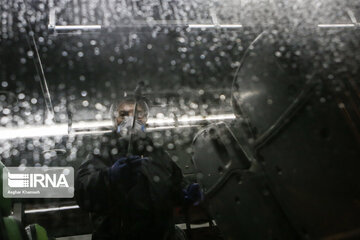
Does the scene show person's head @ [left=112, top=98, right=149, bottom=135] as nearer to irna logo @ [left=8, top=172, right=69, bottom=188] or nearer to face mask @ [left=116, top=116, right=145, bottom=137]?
face mask @ [left=116, top=116, right=145, bottom=137]

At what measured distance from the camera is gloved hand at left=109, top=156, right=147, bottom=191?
45.6 inches

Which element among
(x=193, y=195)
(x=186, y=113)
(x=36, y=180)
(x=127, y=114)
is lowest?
(x=36, y=180)

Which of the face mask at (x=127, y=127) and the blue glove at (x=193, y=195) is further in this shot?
the face mask at (x=127, y=127)

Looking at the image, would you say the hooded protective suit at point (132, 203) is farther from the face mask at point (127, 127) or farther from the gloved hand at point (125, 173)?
the face mask at point (127, 127)

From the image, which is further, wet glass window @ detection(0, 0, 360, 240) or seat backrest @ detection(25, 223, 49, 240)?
seat backrest @ detection(25, 223, 49, 240)

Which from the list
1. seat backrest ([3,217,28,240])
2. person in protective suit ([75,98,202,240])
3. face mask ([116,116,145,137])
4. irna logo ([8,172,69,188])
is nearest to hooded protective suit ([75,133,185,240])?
person in protective suit ([75,98,202,240])

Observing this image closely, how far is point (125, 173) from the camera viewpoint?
1.17 m

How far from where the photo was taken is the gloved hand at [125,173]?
116cm

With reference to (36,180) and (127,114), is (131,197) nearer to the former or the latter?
(127,114)

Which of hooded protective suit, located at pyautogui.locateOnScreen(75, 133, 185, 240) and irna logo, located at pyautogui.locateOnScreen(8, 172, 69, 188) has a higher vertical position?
hooded protective suit, located at pyautogui.locateOnScreen(75, 133, 185, 240)

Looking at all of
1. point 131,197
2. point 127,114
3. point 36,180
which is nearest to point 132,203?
point 131,197

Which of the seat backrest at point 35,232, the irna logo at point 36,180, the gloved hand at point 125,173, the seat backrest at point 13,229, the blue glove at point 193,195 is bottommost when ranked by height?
the irna logo at point 36,180

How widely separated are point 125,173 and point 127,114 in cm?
48

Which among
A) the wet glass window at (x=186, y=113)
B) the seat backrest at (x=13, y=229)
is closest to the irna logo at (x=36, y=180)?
the wet glass window at (x=186, y=113)
